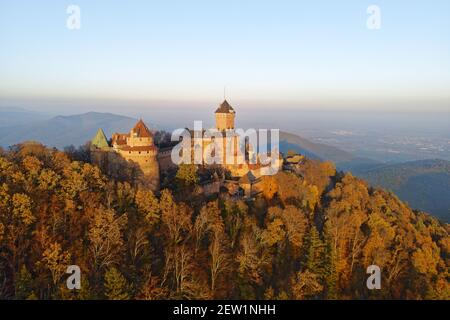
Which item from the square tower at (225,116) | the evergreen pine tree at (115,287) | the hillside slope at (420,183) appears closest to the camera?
the evergreen pine tree at (115,287)

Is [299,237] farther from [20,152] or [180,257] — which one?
[20,152]

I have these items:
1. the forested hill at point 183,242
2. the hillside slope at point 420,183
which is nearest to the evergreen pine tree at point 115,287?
the forested hill at point 183,242

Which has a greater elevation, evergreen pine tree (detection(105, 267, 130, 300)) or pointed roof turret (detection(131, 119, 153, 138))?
pointed roof turret (detection(131, 119, 153, 138))

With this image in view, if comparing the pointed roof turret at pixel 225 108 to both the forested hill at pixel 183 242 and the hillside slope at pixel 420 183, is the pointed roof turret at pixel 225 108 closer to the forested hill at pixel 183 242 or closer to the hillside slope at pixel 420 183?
the forested hill at pixel 183 242

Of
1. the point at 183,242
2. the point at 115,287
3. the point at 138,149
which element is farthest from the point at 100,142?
the point at 115,287

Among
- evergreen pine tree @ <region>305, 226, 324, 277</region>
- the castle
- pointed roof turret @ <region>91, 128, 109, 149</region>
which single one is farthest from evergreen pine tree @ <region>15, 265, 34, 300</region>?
evergreen pine tree @ <region>305, 226, 324, 277</region>

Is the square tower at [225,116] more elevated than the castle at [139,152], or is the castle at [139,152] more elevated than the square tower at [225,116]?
the square tower at [225,116]

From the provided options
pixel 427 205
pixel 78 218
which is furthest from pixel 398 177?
pixel 78 218

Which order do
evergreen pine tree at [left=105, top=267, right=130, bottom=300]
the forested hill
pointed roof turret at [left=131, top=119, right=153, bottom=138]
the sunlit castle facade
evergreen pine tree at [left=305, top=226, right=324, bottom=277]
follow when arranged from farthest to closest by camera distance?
pointed roof turret at [left=131, top=119, right=153, bottom=138]
the sunlit castle facade
evergreen pine tree at [left=305, top=226, right=324, bottom=277]
the forested hill
evergreen pine tree at [left=105, top=267, right=130, bottom=300]

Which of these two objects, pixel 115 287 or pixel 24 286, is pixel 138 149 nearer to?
pixel 115 287

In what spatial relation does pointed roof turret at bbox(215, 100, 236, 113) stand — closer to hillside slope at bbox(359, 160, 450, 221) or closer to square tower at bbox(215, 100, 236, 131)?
square tower at bbox(215, 100, 236, 131)
